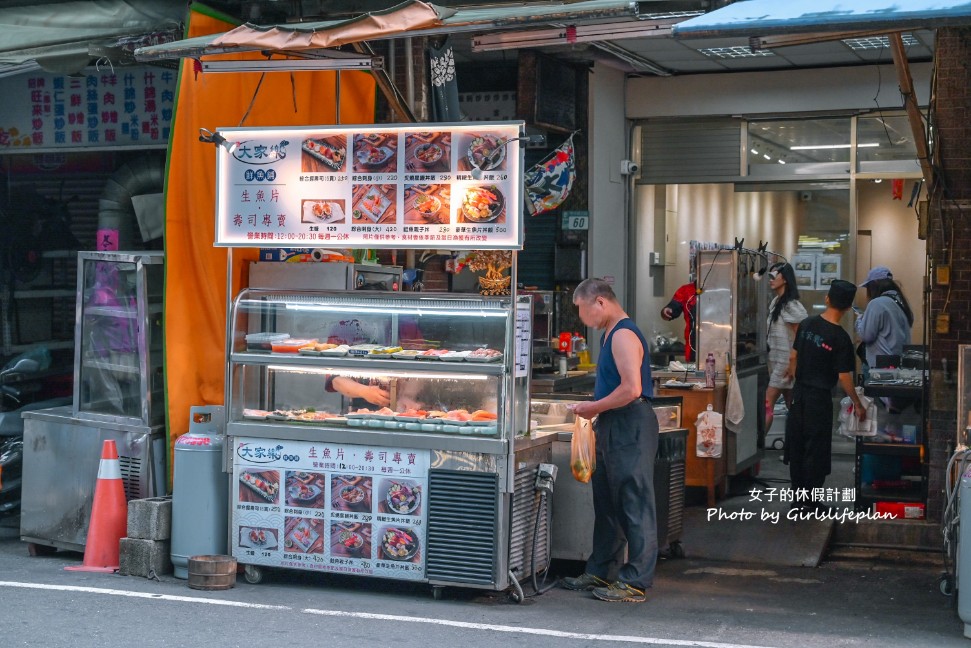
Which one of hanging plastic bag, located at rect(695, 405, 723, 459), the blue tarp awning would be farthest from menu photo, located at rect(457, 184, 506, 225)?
hanging plastic bag, located at rect(695, 405, 723, 459)

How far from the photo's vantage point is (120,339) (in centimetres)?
844

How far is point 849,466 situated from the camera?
1280cm

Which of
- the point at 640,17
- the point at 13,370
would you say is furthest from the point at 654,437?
the point at 13,370

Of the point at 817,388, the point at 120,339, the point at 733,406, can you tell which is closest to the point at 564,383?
the point at 733,406

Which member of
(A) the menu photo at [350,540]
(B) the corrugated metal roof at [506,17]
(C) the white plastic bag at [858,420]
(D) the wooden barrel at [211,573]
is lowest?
(D) the wooden barrel at [211,573]

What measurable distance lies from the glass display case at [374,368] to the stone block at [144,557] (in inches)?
38.7

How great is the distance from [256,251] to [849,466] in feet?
24.0

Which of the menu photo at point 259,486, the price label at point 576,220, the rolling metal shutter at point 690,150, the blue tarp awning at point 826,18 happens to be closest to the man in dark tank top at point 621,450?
the blue tarp awning at point 826,18

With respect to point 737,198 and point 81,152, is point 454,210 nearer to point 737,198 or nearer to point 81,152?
point 81,152

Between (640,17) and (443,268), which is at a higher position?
(640,17)

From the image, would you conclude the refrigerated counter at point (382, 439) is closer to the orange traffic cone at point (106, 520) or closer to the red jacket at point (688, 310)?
the orange traffic cone at point (106, 520)

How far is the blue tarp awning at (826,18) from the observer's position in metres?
5.82

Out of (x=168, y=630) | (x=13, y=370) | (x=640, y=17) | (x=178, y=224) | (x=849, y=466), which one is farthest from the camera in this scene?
(x=849, y=466)

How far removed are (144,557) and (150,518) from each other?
0.84ft
